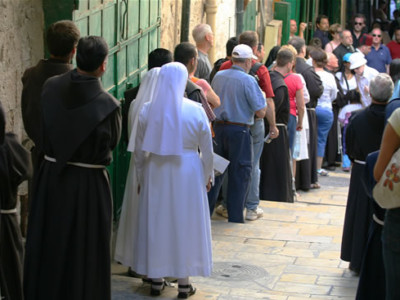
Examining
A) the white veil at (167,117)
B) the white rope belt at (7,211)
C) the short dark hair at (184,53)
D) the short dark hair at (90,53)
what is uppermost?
the short dark hair at (90,53)

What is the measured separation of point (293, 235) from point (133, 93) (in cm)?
264

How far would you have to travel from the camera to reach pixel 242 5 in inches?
577

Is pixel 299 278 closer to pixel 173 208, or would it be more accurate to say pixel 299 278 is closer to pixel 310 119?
pixel 173 208

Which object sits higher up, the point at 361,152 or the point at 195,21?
the point at 195,21

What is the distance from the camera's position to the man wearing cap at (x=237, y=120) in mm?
8875

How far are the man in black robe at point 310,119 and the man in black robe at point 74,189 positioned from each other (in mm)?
6501

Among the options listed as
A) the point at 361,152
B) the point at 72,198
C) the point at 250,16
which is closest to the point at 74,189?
the point at 72,198

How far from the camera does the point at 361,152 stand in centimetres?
737

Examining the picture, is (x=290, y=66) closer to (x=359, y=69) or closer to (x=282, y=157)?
(x=282, y=157)

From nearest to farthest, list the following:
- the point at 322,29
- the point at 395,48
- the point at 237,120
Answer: the point at 237,120, the point at 395,48, the point at 322,29

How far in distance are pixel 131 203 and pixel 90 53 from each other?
1.48 m

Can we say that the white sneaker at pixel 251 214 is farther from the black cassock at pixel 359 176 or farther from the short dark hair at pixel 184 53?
the short dark hair at pixel 184 53

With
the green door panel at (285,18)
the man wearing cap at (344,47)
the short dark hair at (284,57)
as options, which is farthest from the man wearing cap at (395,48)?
the short dark hair at (284,57)

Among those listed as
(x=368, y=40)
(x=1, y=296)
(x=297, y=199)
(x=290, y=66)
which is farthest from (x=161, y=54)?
(x=368, y=40)
